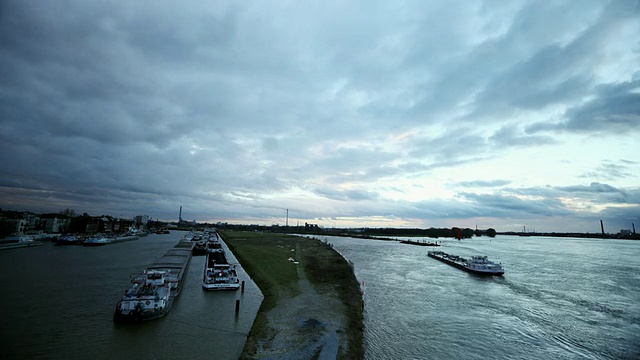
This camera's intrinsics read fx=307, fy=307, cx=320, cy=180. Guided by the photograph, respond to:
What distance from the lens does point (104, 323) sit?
2914 cm

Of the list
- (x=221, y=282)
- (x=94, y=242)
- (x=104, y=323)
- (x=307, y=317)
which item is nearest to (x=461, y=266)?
(x=221, y=282)

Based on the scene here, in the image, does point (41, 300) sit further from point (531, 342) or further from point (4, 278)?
point (531, 342)

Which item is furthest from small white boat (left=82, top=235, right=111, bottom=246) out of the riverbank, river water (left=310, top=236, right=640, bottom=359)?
river water (left=310, top=236, right=640, bottom=359)

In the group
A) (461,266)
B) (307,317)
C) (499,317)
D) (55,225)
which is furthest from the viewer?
(55,225)

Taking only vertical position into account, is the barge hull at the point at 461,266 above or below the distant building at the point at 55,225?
below

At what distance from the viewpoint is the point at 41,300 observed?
3625 cm

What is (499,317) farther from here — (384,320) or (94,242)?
(94,242)

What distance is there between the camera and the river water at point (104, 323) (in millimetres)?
23422

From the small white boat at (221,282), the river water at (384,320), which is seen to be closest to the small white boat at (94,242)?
the river water at (384,320)

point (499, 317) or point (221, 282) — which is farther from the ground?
point (221, 282)

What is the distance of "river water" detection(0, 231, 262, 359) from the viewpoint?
76.8ft

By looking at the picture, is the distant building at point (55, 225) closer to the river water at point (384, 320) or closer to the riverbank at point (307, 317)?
the river water at point (384, 320)

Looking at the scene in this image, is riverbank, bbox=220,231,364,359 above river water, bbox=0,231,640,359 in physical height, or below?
above

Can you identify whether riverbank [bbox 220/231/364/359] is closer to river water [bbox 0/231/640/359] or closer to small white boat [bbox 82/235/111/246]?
river water [bbox 0/231/640/359]
